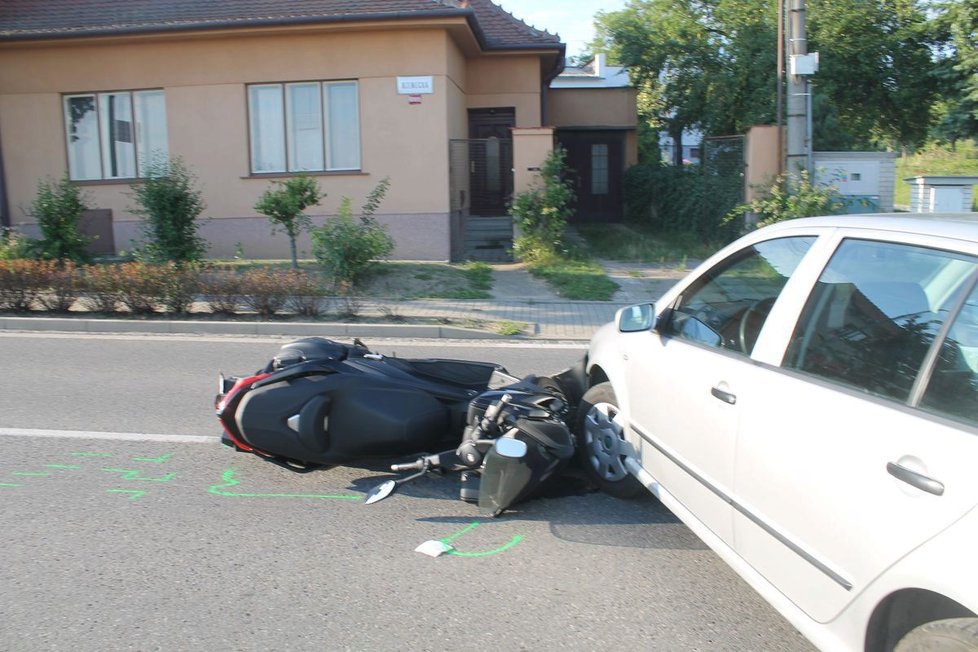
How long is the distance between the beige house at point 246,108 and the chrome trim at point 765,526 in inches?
484

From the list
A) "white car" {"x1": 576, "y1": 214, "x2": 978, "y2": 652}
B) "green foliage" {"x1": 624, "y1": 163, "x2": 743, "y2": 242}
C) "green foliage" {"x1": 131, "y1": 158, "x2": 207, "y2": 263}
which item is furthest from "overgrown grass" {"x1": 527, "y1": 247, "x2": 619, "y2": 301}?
"white car" {"x1": 576, "y1": 214, "x2": 978, "y2": 652}

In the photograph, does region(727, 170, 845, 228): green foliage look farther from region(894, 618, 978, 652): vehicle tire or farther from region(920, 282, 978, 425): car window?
region(894, 618, 978, 652): vehicle tire

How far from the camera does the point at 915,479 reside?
2387 mm

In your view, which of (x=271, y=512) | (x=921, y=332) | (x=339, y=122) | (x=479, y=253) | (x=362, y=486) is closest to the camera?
(x=921, y=332)

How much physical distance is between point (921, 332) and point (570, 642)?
5.86ft

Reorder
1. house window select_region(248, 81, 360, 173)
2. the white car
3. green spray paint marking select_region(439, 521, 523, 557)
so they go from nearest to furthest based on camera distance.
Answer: the white car, green spray paint marking select_region(439, 521, 523, 557), house window select_region(248, 81, 360, 173)

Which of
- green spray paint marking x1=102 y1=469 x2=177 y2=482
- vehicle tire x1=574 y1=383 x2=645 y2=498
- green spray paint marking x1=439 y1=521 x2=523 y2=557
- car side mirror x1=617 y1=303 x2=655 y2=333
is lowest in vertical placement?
green spray paint marking x1=439 y1=521 x2=523 y2=557

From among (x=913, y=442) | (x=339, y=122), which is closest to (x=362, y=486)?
(x=913, y=442)

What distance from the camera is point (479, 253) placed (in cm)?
1720

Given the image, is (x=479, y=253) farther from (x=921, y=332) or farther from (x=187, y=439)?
(x=921, y=332)

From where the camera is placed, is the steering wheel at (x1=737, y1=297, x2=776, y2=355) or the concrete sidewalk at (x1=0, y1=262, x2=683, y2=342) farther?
the concrete sidewalk at (x1=0, y1=262, x2=683, y2=342)

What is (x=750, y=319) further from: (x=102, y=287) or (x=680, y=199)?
(x=680, y=199)

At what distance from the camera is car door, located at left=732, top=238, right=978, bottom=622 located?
241cm

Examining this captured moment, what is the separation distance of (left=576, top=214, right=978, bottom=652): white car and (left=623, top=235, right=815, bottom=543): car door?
0.04 ft
